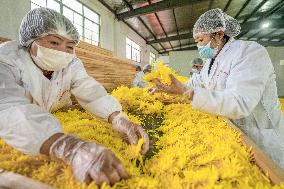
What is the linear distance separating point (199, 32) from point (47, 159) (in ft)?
7.66

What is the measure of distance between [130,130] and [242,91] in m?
→ 1.12

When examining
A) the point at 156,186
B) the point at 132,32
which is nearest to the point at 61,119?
the point at 156,186

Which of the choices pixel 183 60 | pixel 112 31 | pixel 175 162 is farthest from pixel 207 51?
pixel 183 60

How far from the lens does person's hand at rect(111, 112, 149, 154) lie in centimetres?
188

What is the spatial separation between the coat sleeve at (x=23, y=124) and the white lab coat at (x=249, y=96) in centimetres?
143

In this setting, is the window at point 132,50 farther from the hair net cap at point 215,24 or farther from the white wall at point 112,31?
the hair net cap at point 215,24

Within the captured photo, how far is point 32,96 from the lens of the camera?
7.48 feet

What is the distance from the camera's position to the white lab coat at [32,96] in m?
1.51

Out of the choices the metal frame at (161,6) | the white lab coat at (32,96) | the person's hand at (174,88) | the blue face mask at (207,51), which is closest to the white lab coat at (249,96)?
the blue face mask at (207,51)

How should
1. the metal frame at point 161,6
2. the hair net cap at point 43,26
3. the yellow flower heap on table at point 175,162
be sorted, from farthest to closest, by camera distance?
1. the metal frame at point 161,6
2. the hair net cap at point 43,26
3. the yellow flower heap on table at point 175,162

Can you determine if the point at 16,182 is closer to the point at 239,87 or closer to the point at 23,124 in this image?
the point at 23,124

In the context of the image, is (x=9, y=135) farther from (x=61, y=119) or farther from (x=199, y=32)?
(x=199, y=32)

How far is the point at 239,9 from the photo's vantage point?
14258 mm

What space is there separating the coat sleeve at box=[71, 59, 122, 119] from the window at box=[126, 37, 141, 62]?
47.2ft
